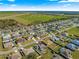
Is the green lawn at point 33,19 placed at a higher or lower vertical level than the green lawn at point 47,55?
lower

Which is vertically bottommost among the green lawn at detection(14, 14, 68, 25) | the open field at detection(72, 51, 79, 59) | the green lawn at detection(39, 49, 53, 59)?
the green lawn at detection(14, 14, 68, 25)

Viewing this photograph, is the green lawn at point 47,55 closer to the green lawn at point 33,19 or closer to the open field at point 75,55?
the open field at point 75,55

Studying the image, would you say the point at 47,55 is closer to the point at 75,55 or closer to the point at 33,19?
the point at 75,55

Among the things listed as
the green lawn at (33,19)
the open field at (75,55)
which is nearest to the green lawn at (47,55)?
the open field at (75,55)

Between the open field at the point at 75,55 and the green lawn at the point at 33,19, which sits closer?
the open field at the point at 75,55

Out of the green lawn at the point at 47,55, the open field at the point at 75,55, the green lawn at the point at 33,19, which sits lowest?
the green lawn at the point at 33,19

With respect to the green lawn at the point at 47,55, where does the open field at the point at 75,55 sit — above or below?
above

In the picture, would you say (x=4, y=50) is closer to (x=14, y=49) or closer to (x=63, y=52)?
(x=14, y=49)

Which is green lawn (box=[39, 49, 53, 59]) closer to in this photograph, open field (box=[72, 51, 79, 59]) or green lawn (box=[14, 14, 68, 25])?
open field (box=[72, 51, 79, 59])

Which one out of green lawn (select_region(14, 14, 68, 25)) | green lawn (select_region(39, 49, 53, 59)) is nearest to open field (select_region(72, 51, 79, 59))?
green lawn (select_region(39, 49, 53, 59))

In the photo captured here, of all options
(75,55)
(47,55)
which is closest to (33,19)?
(47,55)

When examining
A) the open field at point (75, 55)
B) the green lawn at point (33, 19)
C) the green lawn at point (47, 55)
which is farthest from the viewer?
the green lawn at point (33, 19)

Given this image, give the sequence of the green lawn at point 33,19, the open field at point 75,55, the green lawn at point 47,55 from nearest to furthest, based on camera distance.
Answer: the open field at point 75,55 → the green lawn at point 47,55 → the green lawn at point 33,19
